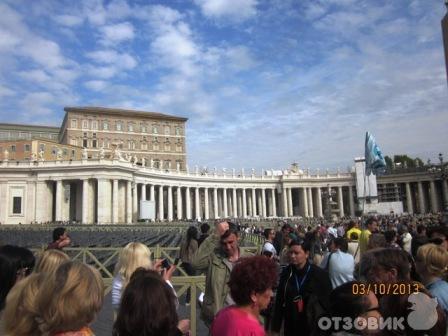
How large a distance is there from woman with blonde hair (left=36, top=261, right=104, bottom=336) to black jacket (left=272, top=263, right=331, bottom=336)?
8.68ft

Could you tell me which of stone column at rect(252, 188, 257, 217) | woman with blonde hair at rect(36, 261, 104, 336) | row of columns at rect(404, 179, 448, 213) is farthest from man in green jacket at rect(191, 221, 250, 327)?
row of columns at rect(404, 179, 448, 213)

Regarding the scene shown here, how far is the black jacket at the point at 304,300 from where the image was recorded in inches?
181

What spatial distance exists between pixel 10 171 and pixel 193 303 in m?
59.7

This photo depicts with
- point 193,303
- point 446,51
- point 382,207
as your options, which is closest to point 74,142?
point 382,207

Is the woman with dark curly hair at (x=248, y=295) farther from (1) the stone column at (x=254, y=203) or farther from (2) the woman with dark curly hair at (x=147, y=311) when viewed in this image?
(1) the stone column at (x=254, y=203)

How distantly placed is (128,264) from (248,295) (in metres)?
1.83

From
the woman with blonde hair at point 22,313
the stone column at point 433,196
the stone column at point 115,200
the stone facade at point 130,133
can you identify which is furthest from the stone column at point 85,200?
the stone column at point 433,196

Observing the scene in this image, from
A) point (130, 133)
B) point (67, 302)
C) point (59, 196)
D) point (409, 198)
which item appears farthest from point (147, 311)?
point (409, 198)

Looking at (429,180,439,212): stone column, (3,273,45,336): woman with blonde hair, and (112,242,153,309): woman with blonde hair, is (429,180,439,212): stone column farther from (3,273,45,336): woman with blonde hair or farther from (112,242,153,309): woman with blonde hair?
(3,273,45,336): woman with blonde hair

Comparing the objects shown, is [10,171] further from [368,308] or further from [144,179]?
[368,308]

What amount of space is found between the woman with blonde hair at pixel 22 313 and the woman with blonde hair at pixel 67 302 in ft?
0.16

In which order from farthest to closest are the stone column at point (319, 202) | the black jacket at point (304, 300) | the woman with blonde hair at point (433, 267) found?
the stone column at point (319, 202), the black jacket at point (304, 300), the woman with blonde hair at point (433, 267)

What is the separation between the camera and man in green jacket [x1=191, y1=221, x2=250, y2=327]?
490cm
